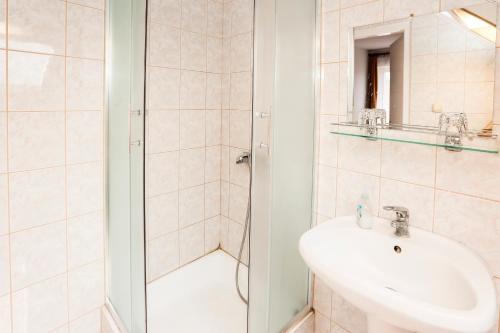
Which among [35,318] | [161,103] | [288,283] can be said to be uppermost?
[161,103]

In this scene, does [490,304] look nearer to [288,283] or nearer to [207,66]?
[288,283]

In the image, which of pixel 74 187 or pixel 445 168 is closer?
pixel 445 168

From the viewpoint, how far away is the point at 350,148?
1336 millimetres

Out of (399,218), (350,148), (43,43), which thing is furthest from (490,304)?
(43,43)

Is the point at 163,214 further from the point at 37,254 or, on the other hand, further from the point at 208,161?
the point at 37,254

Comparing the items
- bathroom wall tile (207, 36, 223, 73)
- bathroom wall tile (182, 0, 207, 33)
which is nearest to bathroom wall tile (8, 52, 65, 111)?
bathroom wall tile (182, 0, 207, 33)

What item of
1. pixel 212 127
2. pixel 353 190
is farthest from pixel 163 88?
pixel 353 190

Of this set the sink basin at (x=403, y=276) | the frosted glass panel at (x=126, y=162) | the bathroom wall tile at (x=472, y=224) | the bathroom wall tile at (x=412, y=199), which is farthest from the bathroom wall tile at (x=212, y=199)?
the bathroom wall tile at (x=472, y=224)

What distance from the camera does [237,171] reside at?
212 cm

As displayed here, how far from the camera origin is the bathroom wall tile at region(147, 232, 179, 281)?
1.94 m

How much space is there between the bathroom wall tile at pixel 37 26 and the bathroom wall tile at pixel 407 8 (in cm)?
133

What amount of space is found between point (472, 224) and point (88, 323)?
1725 millimetres

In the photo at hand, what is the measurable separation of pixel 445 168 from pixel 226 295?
146cm

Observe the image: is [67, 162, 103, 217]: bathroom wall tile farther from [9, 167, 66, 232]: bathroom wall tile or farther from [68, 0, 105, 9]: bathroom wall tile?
[68, 0, 105, 9]: bathroom wall tile
